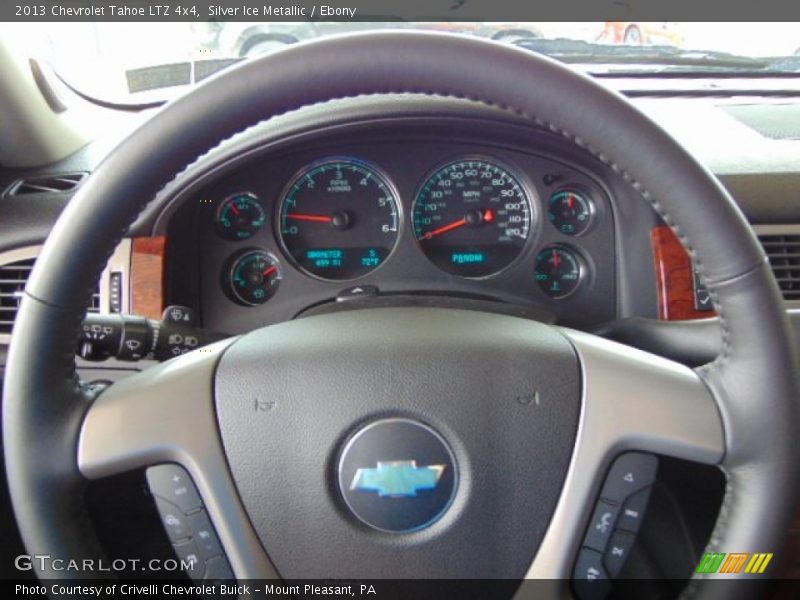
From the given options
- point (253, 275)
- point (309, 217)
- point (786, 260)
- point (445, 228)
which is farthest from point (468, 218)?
point (786, 260)

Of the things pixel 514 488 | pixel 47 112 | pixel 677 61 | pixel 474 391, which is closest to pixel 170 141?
pixel 474 391

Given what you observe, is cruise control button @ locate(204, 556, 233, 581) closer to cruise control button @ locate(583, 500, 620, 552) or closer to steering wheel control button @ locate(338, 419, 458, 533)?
steering wheel control button @ locate(338, 419, 458, 533)

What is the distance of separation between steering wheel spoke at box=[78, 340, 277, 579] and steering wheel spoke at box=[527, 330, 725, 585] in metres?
0.37

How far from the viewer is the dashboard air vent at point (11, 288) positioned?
5.80 ft

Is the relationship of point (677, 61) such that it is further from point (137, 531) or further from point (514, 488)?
point (137, 531)

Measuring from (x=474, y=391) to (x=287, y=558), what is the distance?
1.06 ft

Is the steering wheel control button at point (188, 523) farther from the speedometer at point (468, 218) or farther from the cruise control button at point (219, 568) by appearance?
the speedometer at point (468, 218)

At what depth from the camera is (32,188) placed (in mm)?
1879

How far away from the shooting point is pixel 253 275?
1.89m

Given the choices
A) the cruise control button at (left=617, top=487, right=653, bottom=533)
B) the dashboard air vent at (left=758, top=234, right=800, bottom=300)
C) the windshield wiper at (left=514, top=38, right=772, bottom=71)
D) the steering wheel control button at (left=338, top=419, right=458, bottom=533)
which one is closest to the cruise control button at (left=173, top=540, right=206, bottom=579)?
the steering wheel control button at (left=338, top=419, right=458, bottom=533)

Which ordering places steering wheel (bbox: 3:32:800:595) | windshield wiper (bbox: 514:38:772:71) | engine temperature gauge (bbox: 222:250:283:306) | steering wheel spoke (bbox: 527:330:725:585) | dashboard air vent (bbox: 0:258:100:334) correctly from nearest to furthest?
steering wheel (bbox: 3:32:800:595), steering wheel spoke (bbox: 527:330:725:585), dashboard air vent (bbox: 0:258:100:334), engine temperature gauge (bbox: 222:250:283:306), windshield wiper (bbox: 514:38:772:71)

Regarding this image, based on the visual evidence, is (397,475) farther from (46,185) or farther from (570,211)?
(46,185)

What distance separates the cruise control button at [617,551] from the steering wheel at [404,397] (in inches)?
2.0

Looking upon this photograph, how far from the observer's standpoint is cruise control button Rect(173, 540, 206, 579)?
109 cm
